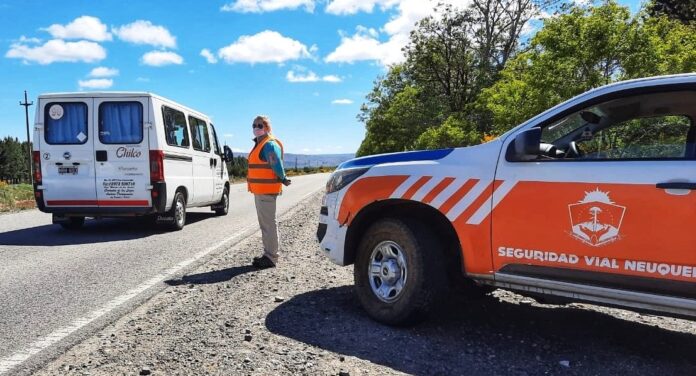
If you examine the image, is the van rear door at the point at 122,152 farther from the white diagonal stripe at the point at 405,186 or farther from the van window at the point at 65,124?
the white diagonal stripe at the point at 405,186

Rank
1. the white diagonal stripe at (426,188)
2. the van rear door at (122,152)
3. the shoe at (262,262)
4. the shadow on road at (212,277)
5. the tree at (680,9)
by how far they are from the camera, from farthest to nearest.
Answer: the tree at (680,9) → the van rear door at (122,152) → the shoe at (262,262) → the shadow on road at (212,277) → the white diagonal stripe at (426,188)

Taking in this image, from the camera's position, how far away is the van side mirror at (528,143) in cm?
339

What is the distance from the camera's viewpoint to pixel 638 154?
335 cm

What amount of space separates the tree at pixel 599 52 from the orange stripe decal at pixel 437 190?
12450mm

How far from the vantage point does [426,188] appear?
390 cm

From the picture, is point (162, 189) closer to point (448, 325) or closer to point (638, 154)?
point (448, 325)

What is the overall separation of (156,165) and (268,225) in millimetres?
3569

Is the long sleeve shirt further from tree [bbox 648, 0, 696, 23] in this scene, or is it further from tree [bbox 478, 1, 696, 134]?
tree [bbox 648, 0, 696, 23]

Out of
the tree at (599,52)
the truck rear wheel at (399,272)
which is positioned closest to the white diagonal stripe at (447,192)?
the truck rear wheel at (399,272)

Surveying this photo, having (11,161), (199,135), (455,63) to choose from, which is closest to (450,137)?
(455,63)

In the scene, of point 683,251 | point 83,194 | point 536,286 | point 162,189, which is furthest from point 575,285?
point 83,194

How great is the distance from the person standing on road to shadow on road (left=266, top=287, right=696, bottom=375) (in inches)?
65.6

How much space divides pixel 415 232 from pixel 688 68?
13.6m

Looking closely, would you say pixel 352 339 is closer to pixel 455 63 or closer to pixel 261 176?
pixel 261 176
